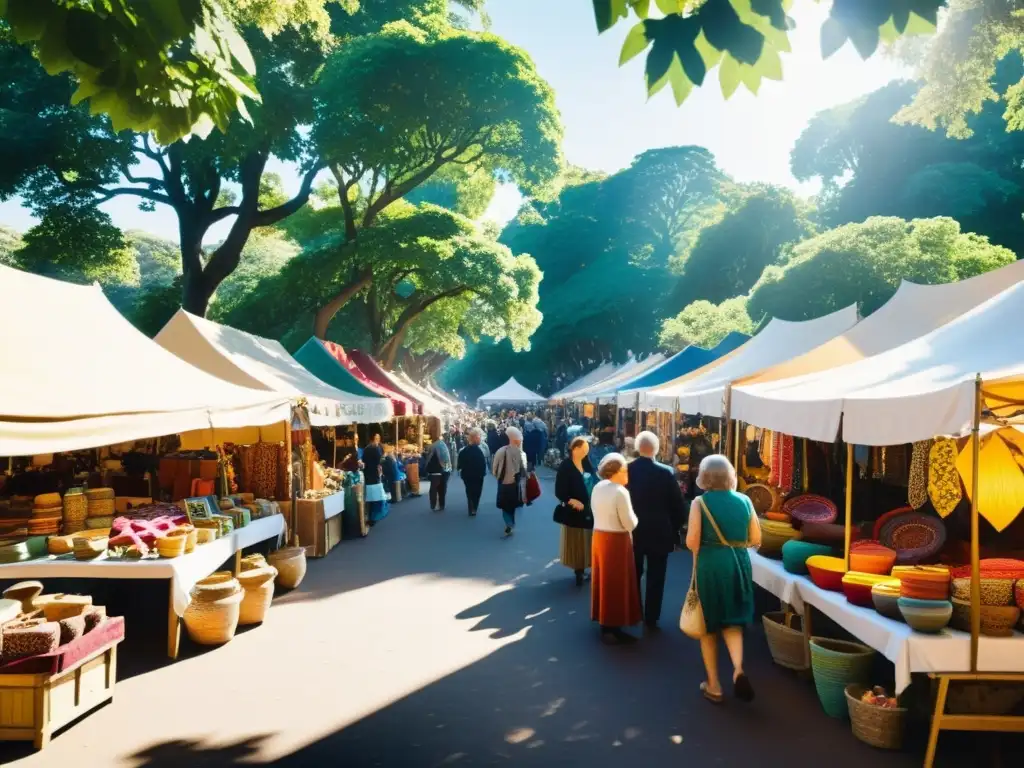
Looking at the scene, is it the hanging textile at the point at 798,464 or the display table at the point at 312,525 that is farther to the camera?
the display table at the point at 312,525

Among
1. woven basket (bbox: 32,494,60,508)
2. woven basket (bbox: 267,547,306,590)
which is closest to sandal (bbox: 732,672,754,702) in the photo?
woven basket (bbox: 267,547,306,590)

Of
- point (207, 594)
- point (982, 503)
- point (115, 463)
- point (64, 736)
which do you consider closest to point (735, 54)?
point (982, 503)

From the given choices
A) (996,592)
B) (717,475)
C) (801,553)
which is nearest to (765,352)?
(801,553)

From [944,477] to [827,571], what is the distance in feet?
3.30

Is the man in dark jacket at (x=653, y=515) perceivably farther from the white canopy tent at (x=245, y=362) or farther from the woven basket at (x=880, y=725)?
the white canopy tent at (x=245, y=362)

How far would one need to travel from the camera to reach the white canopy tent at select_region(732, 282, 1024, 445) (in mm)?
4035

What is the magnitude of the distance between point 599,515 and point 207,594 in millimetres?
3255

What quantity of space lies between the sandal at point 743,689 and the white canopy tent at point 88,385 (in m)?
4.37

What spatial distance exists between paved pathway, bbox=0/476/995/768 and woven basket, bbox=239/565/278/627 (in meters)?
0.19

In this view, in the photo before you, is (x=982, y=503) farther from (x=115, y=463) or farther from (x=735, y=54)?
(x=115, y=463)

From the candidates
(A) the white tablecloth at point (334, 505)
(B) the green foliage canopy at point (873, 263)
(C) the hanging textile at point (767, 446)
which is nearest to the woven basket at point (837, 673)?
(C) the hanging textile at point (767, 446)

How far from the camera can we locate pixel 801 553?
5918 millimetres

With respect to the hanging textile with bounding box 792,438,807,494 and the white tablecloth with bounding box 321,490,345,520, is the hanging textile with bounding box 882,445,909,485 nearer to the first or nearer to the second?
the hanging textile with bounding box 792,438,807,494

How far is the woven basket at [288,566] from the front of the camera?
8.09 metres
